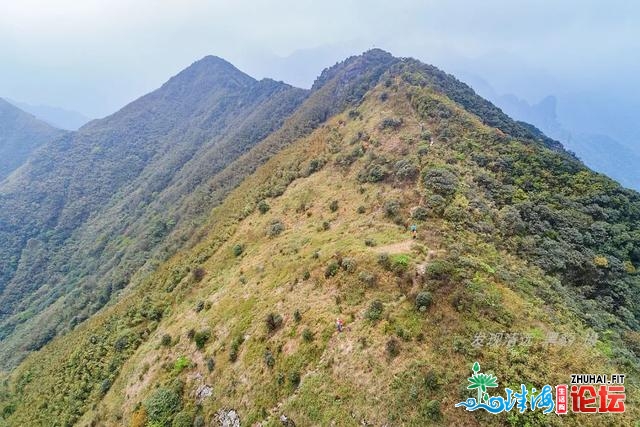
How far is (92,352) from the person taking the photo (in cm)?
5228

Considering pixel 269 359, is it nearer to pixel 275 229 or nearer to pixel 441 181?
pixel 275 229

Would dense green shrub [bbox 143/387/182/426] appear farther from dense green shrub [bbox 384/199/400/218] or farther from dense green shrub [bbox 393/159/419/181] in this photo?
dense green shrub [bbox 393/159/419/181]

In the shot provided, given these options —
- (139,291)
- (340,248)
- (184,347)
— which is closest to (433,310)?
(340,248)

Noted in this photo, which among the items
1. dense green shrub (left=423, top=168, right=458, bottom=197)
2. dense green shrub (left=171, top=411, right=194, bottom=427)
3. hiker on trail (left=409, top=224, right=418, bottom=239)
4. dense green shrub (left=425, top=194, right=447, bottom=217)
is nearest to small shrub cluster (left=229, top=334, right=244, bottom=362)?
dense green shrub (left=171, top=411, right=194, bottom=427)

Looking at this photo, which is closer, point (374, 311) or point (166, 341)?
point (374, 311)

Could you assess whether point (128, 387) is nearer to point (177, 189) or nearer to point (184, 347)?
point (184, 347)

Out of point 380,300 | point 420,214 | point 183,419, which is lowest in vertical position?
point 183,419

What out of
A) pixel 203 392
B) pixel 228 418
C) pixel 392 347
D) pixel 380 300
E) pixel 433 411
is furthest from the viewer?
pixel 203 392

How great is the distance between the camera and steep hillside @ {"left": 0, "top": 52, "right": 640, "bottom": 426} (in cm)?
2520

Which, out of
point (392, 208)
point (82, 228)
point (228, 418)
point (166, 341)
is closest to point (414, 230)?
point (392, 208)

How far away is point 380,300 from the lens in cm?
3091

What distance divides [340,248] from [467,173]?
21.7 meters

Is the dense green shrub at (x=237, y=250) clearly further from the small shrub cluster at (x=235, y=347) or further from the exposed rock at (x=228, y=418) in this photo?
the exposed rock at (x=228, y=418)

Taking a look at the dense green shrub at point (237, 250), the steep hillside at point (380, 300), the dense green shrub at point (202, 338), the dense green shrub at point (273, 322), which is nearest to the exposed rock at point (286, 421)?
the steep hillside at point (380, 300)
